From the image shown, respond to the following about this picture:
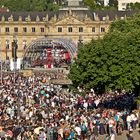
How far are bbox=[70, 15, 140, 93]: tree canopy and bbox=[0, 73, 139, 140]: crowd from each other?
5.20 feet

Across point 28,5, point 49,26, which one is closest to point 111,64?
point 49,26

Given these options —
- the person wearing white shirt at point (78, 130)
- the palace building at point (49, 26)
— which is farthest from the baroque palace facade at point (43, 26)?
the person wearing white shirt at point (78, 130)

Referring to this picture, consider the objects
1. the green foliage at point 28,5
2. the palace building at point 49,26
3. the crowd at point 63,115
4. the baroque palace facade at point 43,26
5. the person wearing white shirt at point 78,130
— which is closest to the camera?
the crowd at point 63,115

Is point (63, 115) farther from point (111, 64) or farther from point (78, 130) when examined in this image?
point (78, 130)

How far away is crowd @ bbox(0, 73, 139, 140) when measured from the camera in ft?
133

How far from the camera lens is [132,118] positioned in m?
43.7

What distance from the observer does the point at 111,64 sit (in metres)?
52.2

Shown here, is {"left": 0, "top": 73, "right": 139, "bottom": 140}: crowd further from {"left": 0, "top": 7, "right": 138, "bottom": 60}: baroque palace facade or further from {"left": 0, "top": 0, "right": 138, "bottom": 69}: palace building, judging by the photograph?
{"left": 0, "top": 7, "right": 138, "bottom": 60}: baroque palace facade

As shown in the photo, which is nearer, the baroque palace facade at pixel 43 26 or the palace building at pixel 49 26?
the palace building at pixel 49 26

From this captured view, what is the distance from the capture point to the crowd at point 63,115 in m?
40.5

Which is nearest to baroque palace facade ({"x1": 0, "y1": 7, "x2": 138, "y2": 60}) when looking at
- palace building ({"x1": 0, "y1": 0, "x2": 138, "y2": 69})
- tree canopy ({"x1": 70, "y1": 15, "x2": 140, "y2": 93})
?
palace building ({"x1": 0, "y1": 0, "x2": 138, "y2": 69})

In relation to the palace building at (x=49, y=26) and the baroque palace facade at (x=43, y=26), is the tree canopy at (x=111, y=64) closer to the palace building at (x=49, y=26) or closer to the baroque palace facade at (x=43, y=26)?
the palace building at (x=49, y=26)

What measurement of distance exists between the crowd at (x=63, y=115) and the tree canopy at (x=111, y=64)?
158 centimetres

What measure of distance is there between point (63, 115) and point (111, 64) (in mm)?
6566
